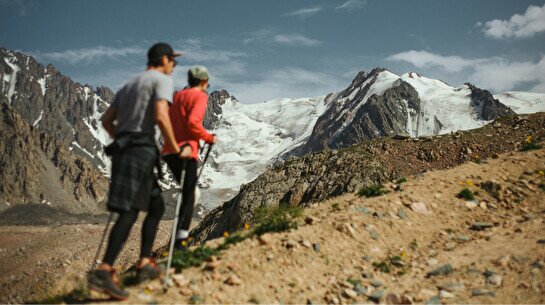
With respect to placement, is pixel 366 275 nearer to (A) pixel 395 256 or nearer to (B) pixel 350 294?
(B) pixel 350 294

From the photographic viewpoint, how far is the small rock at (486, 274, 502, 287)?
24.1 feet

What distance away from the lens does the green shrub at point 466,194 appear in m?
11.3

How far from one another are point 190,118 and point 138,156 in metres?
1.38

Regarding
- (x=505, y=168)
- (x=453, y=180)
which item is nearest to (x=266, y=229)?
(x=453, y=180)

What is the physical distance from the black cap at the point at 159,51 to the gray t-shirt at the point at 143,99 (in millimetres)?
332

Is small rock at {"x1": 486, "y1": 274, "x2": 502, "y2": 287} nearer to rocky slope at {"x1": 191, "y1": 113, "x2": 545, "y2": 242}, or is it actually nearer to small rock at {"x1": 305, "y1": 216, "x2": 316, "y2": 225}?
small rock at {"x1": 305, "y1": 216, "x2": 316, "y2": 225}

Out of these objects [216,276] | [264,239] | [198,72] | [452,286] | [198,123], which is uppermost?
[198,72]

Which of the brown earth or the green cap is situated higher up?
the green cap

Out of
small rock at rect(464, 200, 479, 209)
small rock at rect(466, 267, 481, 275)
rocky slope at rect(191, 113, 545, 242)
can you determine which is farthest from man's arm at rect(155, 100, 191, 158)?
rocky slope at rect(191, 113, 545, 242)

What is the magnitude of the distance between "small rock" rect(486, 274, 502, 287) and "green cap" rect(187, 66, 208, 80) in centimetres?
634

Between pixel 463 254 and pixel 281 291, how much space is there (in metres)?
4.25

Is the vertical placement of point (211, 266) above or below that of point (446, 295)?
above

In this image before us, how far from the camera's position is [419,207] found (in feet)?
35.0

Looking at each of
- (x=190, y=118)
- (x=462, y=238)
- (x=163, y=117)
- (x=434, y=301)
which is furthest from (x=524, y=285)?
(x=163, y=117)
